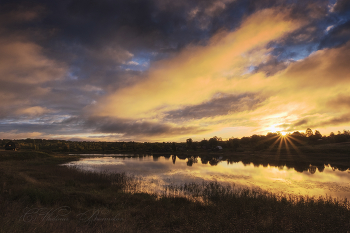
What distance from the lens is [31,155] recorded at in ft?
169

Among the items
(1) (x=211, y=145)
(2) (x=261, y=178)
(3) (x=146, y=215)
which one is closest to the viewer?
(3) (x=146, y=215)

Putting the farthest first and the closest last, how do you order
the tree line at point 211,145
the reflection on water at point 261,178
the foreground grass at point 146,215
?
the tree line at point 211,145
the reflection on water at point 261,178
the foreground grass at point 146,215

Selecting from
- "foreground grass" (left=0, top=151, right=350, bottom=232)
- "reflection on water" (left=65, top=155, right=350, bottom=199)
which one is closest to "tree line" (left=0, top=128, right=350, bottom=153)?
"reflection on water" (left=65, top=155, right=350, bottom=199)

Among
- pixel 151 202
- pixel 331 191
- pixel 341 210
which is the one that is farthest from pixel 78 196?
pixel 331 191

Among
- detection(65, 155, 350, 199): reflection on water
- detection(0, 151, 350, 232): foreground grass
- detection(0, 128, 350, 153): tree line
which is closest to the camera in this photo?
detection(0, 151, 350, 232): foreground grass

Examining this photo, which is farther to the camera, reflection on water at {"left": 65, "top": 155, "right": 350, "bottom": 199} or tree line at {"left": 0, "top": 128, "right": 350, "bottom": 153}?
tree line at {"left": 0, "top": 128, "right": 350, "bottom": 153}

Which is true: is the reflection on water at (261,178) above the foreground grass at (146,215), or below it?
below

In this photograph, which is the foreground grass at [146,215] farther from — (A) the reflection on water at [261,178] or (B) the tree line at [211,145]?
(B) the tree line at [211,145]

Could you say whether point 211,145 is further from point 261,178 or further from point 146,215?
point 146,215

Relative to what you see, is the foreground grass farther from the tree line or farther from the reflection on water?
the tree line

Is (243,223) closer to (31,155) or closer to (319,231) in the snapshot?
(319,231)

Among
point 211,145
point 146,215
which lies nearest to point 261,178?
point 146,215

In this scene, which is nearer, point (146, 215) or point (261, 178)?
point (146, 215)

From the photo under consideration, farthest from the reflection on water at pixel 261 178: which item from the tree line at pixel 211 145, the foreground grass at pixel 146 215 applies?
the tree line at pixel 211 145
